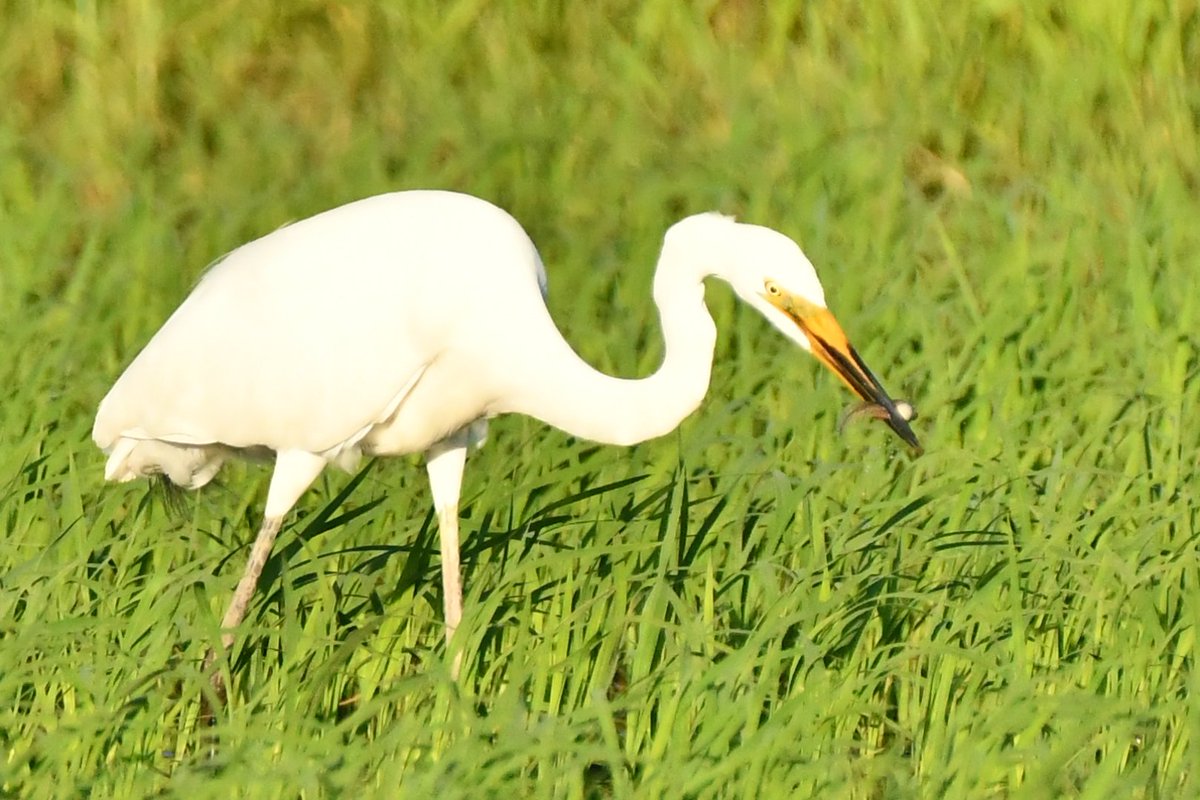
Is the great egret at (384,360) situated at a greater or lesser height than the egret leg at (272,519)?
greater

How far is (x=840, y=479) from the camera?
4160 mm

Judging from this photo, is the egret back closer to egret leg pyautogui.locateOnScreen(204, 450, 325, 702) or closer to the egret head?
egret leg pyautogui.locateOnScreen(204, 450, 325, 702)

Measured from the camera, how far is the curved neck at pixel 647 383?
369 centimetres

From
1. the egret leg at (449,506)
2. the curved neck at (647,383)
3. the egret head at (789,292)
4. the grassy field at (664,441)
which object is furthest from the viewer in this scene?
the egret leg at (449,506)

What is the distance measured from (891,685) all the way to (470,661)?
725 mm

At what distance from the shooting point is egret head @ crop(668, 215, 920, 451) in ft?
11.5

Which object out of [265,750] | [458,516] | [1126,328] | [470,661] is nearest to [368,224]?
[458,516]

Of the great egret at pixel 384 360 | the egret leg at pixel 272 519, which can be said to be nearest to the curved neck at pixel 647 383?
the great egret at pixel 384 360

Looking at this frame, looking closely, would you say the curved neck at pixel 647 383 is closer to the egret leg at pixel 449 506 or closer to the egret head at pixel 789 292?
the egret head at pixel 789 292

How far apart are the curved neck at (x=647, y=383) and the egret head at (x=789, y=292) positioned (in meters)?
0.09

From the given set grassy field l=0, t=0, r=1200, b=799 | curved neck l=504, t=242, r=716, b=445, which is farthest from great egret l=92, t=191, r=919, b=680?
grassy field l=0, t=0, r=1200, b=799

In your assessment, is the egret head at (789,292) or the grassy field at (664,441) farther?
the egret head at (789,292)

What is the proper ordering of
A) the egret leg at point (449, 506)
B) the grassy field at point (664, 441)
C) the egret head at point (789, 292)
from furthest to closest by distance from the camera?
the egret leg at point (449, 506)
the egret head at point (789, 292)
the grassy field at point (664, 441)

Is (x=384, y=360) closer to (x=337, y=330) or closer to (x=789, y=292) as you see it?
(x=337, y=330)
